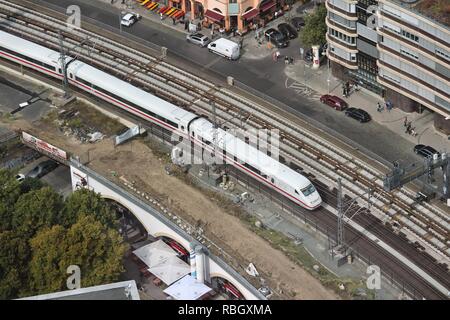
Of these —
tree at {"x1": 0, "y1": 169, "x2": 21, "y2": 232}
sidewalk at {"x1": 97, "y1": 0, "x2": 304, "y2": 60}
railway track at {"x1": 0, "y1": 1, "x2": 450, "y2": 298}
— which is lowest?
railway track at {"x1": 0, "y1": 1, "x2": 450, "y2": 298}

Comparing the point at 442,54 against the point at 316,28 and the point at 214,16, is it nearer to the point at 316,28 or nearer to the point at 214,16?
the point at 316,28

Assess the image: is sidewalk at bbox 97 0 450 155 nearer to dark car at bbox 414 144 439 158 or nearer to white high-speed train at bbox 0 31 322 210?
dark car at bbox 414 144 439 158

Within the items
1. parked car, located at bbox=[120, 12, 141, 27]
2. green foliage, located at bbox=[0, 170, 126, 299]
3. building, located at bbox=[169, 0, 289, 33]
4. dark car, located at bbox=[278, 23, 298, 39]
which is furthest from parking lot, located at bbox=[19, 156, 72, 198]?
dark car, located at bbox=[278, 23, 298, 39]

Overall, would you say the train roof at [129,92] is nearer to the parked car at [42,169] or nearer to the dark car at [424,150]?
the parked car at [42,169]

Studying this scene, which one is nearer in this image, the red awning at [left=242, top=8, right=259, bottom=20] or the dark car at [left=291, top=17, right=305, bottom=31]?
the red awning at [left=242, top=8, right=259, bottom=20]

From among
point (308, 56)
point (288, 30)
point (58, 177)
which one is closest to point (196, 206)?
point (58, 177)

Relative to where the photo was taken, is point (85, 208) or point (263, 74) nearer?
point (85, 208)
